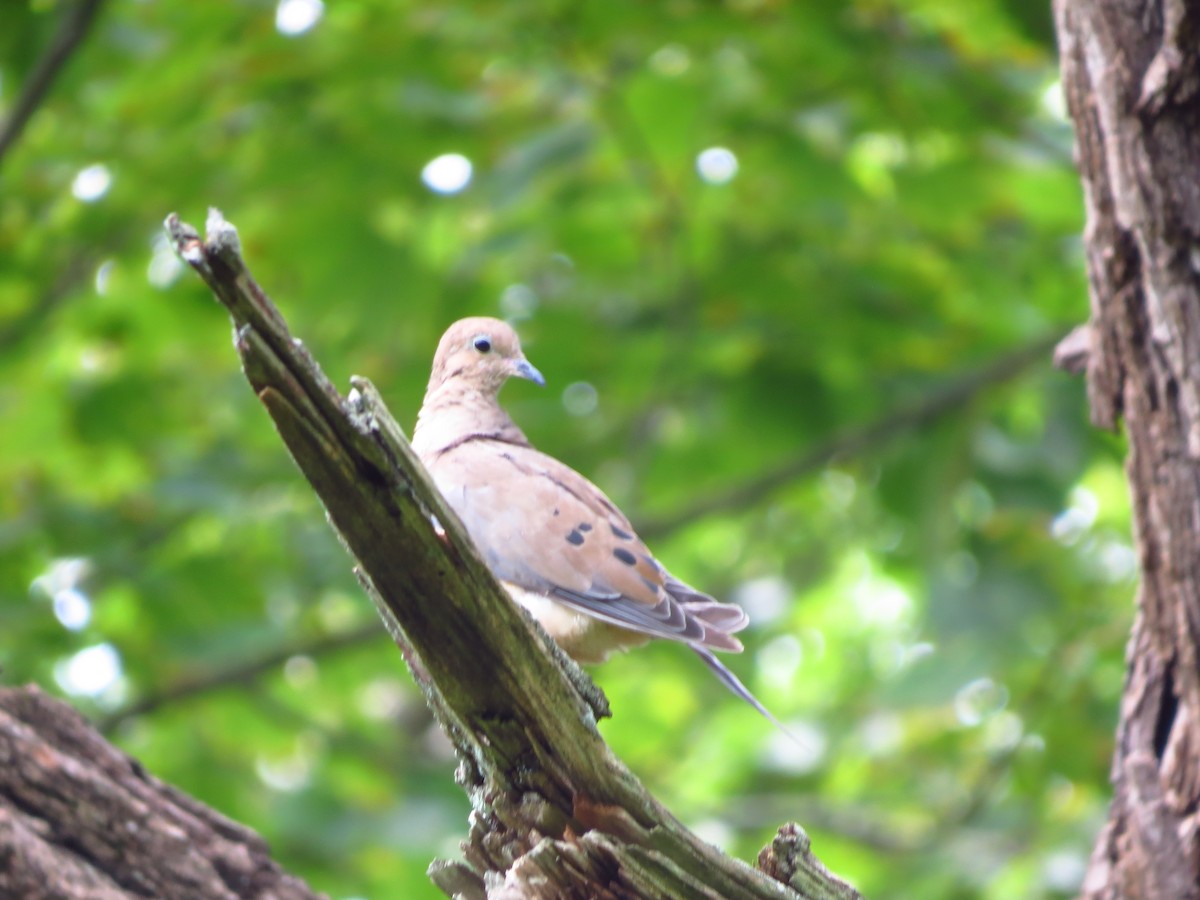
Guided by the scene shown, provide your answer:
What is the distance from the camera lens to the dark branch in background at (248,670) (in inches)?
231

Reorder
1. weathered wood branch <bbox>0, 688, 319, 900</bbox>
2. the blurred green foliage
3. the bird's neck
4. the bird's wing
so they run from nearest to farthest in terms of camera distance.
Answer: weathered wood branch <bbox>0, 688, 319, 900</bbox>, the bird's wing, the bird's neck, the blurred green foliage

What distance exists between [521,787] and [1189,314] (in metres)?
1.69

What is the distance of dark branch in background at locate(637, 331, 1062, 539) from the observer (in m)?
5.89

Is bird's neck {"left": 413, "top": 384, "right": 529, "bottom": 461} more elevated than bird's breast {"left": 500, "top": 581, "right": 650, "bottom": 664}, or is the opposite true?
bird's neck {"left": 413, "top": 384, "right": 529, "bottom": 461}

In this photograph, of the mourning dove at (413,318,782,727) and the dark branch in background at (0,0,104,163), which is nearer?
the mourning dove at (413,318,782,727)

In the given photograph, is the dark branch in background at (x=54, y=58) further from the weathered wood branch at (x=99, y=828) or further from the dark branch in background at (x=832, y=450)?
the dark branch in background at (x=832, y=450)

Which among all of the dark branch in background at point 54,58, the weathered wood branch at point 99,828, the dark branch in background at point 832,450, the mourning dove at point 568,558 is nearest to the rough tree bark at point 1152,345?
the mourning dove at point 568,558

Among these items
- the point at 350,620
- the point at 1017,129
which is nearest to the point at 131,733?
the point at 350,620

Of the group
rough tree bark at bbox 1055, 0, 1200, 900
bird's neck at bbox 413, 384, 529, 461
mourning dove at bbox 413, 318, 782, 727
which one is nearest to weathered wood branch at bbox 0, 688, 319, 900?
mourning dove at bbox 413, 318, 782, 727

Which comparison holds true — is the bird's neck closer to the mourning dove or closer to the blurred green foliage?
the mourning dove

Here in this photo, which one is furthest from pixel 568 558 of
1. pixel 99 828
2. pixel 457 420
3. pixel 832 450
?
pixel 832 450

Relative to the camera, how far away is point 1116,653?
561 cm

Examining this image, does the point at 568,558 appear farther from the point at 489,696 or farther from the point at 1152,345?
the point at 1152,345

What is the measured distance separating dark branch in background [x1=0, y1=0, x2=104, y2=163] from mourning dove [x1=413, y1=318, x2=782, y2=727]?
1.99m
